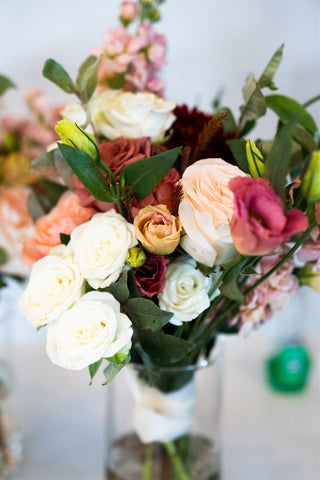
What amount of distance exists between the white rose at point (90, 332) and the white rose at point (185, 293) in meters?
0.05

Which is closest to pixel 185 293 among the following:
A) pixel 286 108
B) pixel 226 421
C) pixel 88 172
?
pixel 88 172

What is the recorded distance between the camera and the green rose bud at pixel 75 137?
16.2 inches

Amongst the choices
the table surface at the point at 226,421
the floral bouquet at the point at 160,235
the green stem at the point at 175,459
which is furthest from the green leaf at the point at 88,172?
the table surface at the point at 226,421

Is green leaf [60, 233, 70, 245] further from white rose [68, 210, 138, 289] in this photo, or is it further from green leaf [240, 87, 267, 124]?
green leaf [240, 87, 267, 124]

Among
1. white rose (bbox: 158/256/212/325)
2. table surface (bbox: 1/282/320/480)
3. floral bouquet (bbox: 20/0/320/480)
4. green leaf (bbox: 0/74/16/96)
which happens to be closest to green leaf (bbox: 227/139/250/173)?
floral bouquet (bbox: 20/0/320/480)

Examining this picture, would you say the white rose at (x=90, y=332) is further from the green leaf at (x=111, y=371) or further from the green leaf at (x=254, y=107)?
the green leaf at (x=254, y=107)

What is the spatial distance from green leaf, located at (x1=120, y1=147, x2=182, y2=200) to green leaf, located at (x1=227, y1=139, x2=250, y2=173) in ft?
0.21

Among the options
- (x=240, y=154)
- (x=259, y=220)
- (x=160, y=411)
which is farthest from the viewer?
(x=160, y=411)

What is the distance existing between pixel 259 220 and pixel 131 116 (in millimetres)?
213

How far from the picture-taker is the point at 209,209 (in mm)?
384

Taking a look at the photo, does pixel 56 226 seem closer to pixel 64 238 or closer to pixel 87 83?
pixel 64 238

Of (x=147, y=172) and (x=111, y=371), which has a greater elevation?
(x=147, y=172)

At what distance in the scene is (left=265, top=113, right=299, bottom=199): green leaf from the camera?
0.36m

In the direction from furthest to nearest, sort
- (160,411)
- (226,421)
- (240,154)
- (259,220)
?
(226,421) < (160,411) < (240,154) < (259,220)
